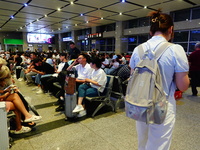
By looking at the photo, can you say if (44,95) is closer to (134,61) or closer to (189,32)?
(134,61)

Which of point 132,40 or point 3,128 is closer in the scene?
point 3,128

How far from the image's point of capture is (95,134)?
234 cm

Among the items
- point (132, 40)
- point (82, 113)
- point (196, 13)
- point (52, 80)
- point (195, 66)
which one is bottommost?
point (82, 113)

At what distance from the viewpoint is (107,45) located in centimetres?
1384

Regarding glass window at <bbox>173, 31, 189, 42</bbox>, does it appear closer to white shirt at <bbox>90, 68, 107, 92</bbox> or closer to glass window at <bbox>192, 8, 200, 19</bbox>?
glass window at <bbox>192, 8, 200, 19</bbox>

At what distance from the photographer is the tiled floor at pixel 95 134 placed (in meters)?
2.05

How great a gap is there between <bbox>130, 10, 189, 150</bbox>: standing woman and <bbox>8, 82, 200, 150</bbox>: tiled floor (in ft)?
3.57

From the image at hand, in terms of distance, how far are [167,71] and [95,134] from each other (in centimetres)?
176

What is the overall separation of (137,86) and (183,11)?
31.0 feet

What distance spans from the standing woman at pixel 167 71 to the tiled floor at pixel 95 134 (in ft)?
3.57

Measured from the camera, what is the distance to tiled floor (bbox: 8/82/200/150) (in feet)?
6.73

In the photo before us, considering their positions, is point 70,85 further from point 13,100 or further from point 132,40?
point 132,40

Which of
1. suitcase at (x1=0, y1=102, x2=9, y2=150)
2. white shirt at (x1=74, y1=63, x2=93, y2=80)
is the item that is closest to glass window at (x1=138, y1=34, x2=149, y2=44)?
white shirt at (x1=74, y1=63, x2=93, y2=80)

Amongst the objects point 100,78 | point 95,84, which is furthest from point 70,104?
point 100,78
